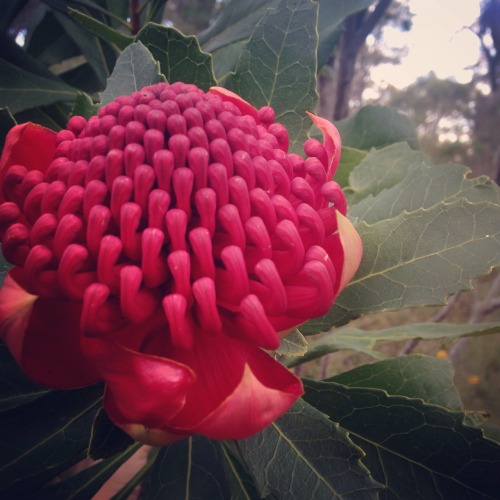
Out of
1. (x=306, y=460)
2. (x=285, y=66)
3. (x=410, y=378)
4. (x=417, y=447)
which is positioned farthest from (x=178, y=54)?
(x=410, y=378)

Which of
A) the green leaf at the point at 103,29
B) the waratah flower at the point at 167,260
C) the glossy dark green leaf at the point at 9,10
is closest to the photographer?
the waratah flower at the point at 167,260

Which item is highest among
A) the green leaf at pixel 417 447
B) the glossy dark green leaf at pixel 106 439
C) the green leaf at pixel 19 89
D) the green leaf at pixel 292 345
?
the green leaf at pixel 19 89

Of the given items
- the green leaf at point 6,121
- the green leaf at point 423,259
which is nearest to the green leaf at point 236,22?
the green leaf at point 6,121

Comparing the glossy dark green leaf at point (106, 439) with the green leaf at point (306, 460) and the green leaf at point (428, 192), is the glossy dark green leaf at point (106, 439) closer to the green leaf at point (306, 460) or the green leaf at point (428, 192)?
the green leaf at point (306, 460)

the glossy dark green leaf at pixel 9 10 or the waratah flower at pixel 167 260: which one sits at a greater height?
the glossy dark green leaf at pixel 9 10

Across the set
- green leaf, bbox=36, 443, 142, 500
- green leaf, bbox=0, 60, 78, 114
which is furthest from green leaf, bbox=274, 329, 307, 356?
green leaf, bbox=0, 60, 78, 114

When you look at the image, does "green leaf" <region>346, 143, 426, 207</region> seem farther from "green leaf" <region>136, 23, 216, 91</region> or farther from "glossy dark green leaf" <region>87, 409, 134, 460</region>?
"glossy dark green leaf" <region>87, 409, 134, 460</region>
